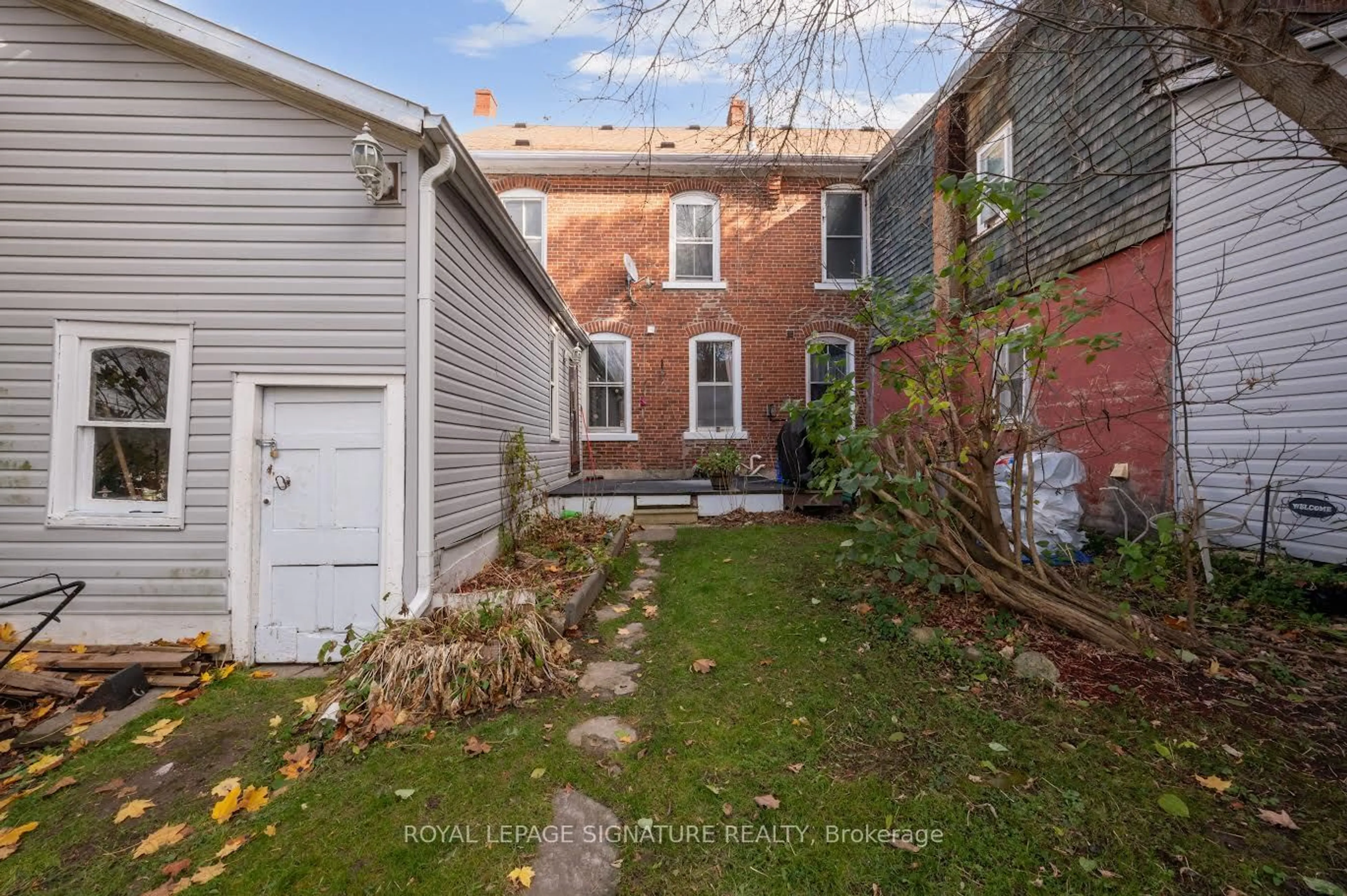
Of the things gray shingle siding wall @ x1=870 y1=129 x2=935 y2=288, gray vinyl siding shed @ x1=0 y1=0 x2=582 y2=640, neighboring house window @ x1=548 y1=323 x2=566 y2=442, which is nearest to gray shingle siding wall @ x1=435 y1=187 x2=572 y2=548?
gray vinyl siding shed @ x1=0 y1=0 x2=582 y2=640

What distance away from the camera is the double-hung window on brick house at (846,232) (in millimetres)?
11945

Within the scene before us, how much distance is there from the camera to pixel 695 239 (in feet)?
38.6

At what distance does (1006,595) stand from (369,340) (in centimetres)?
520

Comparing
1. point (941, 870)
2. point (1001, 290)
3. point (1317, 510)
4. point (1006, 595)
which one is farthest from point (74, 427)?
point (1317, 510)

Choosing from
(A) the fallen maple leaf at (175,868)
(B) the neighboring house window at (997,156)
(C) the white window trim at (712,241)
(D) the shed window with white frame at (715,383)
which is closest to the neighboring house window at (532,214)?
(C) the white window trim at (712,241)

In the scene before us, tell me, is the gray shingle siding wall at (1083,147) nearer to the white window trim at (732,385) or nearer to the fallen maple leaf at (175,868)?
the white window trim at (732,385)

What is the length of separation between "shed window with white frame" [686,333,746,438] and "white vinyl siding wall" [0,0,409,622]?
7935 mm

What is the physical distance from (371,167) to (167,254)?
5.85ft

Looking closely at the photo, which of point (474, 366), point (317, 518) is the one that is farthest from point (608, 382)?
point (317, 518)

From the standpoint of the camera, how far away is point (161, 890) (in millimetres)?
2025

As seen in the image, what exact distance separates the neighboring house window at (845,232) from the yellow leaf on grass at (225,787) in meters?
12.2

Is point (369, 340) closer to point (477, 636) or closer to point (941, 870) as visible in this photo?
point (477, 636)

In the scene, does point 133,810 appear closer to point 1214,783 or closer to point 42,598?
point 42,598

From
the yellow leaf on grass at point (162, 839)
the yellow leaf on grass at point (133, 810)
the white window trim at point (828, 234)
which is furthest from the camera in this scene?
the white window trim at point (828, 234)
